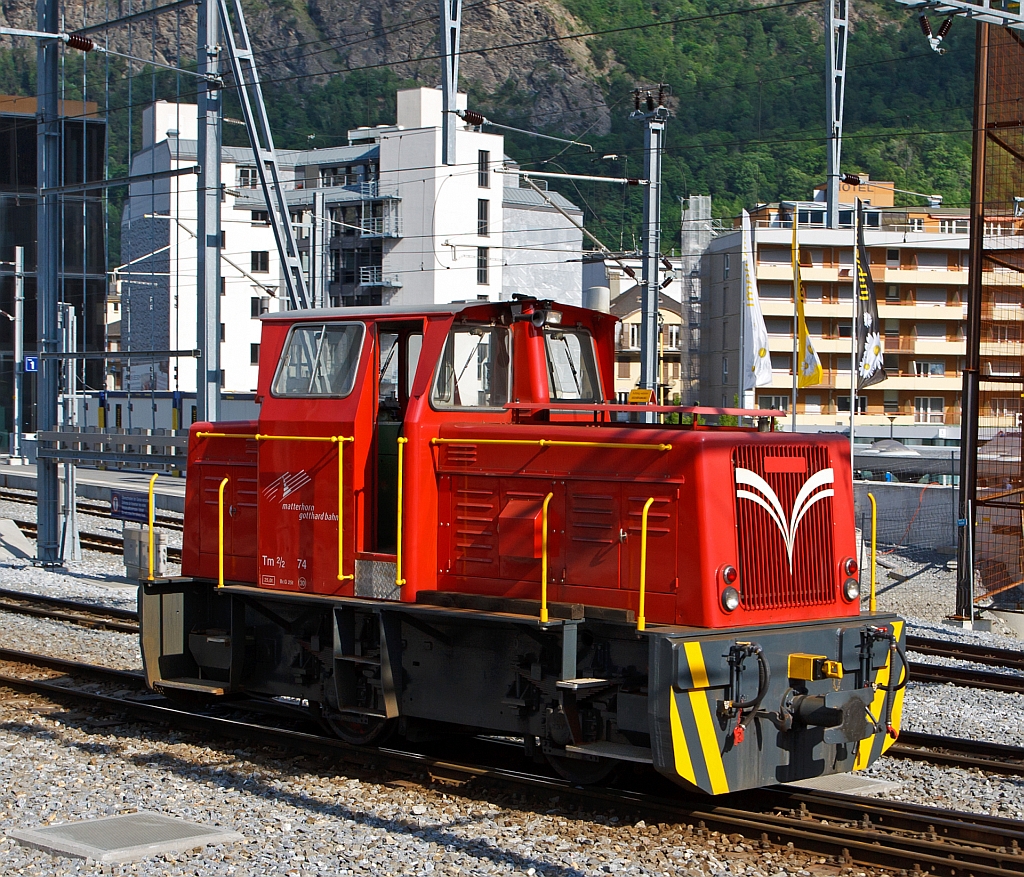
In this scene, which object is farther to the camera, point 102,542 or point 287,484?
point 102,542

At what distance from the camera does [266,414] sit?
859 cm

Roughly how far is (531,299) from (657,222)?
11.1 m

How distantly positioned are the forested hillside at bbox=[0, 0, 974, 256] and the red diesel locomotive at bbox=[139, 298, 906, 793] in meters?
45.6

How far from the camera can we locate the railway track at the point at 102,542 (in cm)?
2001

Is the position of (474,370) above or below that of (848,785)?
above

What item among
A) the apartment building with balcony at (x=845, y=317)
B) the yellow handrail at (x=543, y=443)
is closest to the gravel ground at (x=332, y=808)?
the yellow handrail at (x=543, y=443)

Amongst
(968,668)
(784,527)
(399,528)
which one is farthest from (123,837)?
(968,668)

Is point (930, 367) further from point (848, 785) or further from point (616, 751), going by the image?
point (616, 751)

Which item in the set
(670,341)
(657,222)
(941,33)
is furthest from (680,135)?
(941,33)

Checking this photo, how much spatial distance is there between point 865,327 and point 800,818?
19631 mm

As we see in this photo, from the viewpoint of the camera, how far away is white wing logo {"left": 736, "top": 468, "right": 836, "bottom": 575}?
6.97m

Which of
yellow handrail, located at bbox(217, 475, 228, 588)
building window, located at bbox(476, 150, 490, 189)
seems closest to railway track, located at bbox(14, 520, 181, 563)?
yellow handrail, located at bbox(217, 475, 228, 588)

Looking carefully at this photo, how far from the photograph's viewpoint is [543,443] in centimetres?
735

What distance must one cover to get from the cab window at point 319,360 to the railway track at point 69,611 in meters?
6.03
